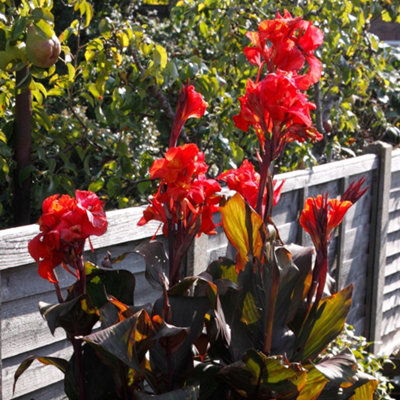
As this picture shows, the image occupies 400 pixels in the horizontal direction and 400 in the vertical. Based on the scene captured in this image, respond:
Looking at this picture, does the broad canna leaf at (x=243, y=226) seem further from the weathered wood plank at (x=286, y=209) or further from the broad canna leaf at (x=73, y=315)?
the weathered wood plank at (x=286, y=209)

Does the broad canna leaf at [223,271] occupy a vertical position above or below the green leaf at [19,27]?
below

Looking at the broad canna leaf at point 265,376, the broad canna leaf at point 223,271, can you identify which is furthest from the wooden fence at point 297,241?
the broad canna leaf at point 265,376

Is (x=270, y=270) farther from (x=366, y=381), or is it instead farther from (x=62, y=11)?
(x=62, y=11)

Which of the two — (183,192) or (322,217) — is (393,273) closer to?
(322,217)

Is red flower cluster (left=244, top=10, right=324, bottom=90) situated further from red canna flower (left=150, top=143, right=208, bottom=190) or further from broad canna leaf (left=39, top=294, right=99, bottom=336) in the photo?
broad canna leaf (left=39, top=294, right=99, bottom=336)

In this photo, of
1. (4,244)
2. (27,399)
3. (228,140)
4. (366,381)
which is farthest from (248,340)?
(228,140)

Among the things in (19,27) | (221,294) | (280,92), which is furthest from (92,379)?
(19,27)

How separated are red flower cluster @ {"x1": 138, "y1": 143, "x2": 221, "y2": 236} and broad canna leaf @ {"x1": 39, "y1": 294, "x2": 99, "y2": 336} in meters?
0.23

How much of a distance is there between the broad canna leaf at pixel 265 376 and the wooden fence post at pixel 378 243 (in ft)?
9.67

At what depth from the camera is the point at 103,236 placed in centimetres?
227

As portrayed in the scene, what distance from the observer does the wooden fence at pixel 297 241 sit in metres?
2.04

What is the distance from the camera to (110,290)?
5.13 ft

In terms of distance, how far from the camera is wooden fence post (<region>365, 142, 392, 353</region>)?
4195mm

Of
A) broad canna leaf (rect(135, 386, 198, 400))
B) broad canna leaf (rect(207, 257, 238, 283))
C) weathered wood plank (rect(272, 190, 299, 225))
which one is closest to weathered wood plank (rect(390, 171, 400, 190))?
weathered wood plank (rect(272, 190, 299, 225))
